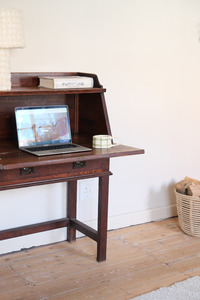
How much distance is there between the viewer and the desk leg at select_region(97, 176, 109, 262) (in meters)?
2.18

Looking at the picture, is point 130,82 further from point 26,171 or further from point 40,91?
point 26,171

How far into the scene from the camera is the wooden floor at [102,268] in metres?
1.97

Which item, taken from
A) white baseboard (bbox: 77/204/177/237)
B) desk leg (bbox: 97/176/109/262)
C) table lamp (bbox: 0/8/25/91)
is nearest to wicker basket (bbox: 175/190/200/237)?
white baseboard (bbox: 77/204/177/237)

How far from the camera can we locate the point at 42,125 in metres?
2.08

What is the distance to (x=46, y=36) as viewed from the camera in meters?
2.25

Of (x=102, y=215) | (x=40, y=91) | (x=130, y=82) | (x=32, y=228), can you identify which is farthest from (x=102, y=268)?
(x=130, y=82)

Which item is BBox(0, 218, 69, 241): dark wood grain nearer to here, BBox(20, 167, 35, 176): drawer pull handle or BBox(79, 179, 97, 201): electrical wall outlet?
BBox(79, 179, 97, 201): electrical wall outlet

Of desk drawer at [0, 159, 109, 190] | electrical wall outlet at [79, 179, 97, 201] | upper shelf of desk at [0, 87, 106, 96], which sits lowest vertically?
electrical wall outlet at [79, 179, 97, 201]

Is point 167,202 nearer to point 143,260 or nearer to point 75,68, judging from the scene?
point 143,260

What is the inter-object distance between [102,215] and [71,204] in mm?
345

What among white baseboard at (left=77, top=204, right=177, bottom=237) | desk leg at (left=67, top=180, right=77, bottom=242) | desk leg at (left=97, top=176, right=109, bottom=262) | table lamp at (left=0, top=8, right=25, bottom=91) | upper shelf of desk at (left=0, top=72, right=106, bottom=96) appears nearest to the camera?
table lamp at (left=0, top=8, right=25, bottom=91)

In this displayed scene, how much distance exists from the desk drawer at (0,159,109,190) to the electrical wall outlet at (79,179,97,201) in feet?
1.66

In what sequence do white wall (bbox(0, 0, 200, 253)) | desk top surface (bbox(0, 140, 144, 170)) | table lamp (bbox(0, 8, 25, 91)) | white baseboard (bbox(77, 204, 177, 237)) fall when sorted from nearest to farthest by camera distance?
desk top surface (bbox(0, 140, 144, 170)), table lamp (bbox(0, 8, 25, 91)), white wall (bbox(0, 0, 200, 253)), white baseboard (bbox(77, 204, 177, 237))

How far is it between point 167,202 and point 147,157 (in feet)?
1.49
